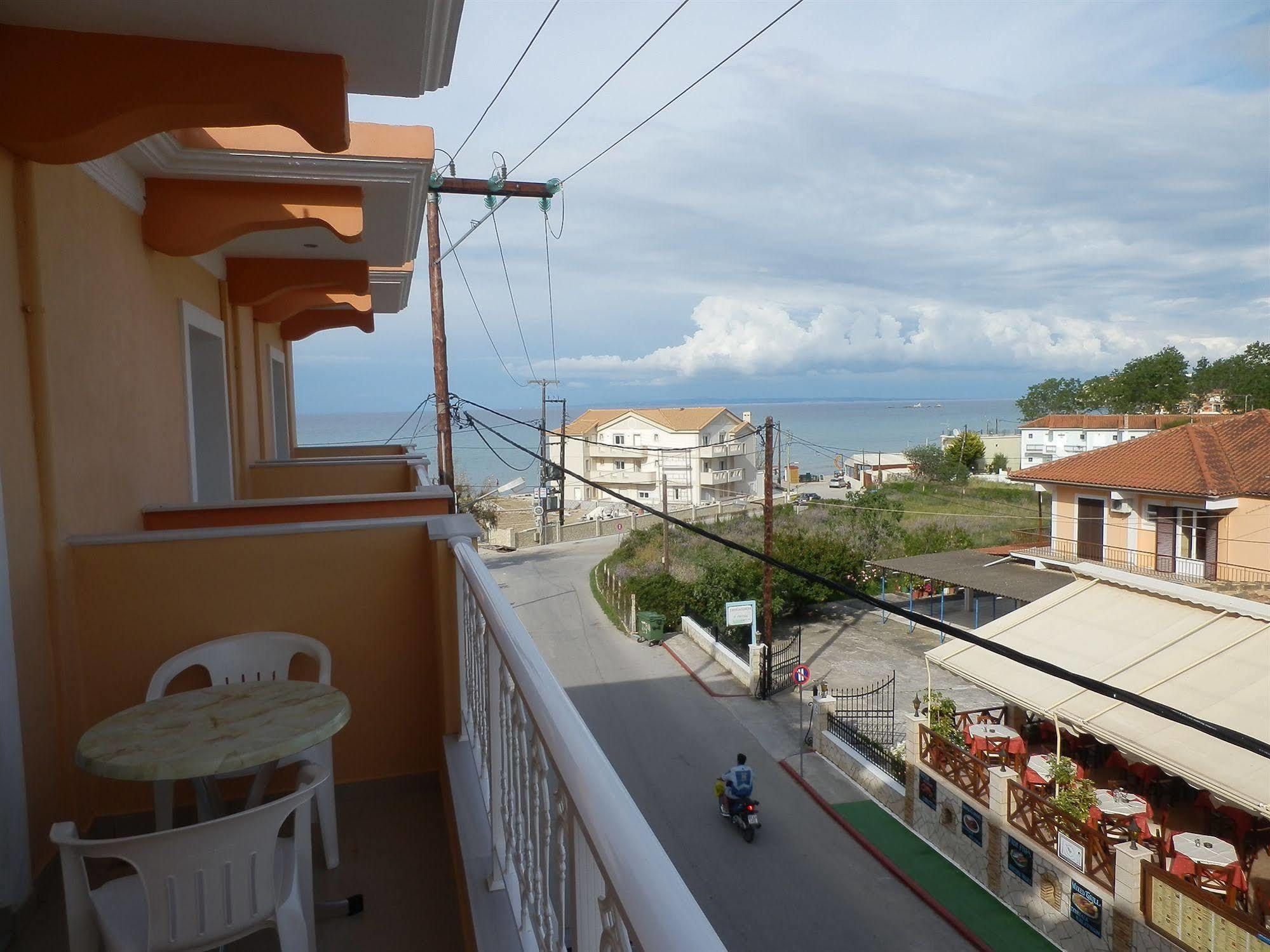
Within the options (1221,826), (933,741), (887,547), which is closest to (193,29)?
(933,741)

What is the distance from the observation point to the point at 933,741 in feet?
33.3

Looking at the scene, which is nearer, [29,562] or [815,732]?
[29,562]

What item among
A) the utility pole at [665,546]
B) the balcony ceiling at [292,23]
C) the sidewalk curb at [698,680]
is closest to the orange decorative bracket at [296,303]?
the balcony ceiling at [292,23]

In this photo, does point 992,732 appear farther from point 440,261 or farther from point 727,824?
point 440,261

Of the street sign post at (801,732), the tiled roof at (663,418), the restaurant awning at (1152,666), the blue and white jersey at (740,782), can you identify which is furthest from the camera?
the tiled roof at (663,418)

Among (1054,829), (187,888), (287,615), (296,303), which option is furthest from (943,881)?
(187,888)

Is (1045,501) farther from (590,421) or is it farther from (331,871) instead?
(331,871)

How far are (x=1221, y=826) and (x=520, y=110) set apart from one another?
15.3m

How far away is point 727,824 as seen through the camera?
1095 centimetres

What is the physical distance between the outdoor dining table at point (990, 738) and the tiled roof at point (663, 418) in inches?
1493

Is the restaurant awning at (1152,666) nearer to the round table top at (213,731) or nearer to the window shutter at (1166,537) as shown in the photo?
the window shutter at (1166,537)

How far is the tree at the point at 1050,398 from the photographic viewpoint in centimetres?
6906

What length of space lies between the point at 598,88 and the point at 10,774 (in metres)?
9.77

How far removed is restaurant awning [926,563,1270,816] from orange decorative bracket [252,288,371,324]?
299 inches
